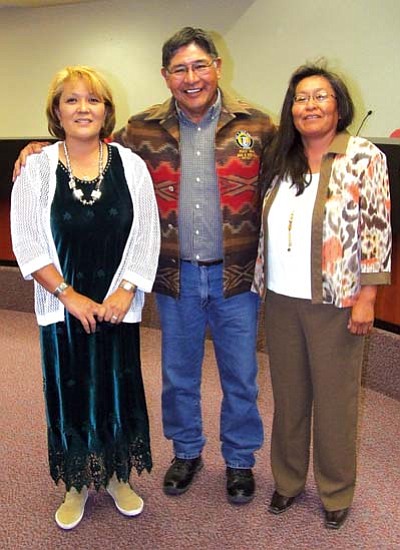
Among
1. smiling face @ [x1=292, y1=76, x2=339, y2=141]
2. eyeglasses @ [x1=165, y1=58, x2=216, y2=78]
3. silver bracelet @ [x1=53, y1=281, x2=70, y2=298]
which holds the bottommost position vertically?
silver bracelet @ [x1=53, y1=281, x2=70, y2=298]

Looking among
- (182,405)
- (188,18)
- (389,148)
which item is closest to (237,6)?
(188,18)

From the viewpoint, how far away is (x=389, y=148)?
278 cm

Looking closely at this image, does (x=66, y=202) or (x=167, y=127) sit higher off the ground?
(x=167, y=127)

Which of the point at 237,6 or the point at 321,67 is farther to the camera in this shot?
the point at 237,6

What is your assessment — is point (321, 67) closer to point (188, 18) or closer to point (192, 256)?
point (192, 256)

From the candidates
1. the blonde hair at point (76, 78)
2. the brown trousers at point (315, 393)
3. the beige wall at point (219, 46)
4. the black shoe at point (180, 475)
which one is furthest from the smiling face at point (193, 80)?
the beige wall at point (219, 46)

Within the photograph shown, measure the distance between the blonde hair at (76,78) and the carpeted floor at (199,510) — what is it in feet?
4.21

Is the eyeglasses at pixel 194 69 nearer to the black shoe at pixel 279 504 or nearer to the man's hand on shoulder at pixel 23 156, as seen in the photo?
the man's hand on shoulder at pixel 23 156

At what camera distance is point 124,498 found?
7.03 ft

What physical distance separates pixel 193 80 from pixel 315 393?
105 centimetres

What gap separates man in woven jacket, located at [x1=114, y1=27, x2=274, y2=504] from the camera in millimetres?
1982

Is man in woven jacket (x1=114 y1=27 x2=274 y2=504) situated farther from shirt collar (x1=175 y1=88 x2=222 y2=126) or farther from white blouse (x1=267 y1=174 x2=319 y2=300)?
white blouse (x1=267 y1=174 x2=319 y2=300)

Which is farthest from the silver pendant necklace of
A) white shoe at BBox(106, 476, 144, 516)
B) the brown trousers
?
white shoe at BBox(106, 476, 144, 516)

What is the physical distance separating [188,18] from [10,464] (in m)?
4.59
